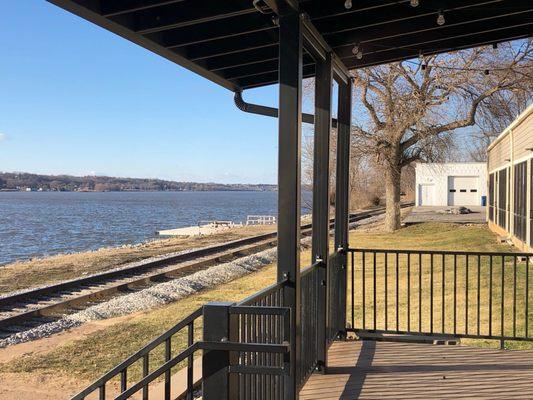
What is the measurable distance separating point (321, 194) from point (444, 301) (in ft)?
15.3

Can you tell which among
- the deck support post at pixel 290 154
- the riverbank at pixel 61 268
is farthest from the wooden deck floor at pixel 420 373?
the riverbank at pixel 61 268

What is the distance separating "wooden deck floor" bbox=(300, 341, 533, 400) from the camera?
4098 mm

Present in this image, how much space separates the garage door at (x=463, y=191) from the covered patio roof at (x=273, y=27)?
156 feet

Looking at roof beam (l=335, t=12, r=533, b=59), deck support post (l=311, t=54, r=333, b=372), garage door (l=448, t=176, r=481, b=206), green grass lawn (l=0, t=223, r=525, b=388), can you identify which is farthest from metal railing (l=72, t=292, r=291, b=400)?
garage door (l=448, t=176, r=481, b=206)

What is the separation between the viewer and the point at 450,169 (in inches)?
1944

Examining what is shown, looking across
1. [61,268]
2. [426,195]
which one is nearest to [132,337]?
[61,268]

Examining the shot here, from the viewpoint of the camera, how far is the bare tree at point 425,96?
23328mm

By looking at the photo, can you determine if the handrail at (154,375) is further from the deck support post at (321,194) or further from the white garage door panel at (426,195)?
the white garage door panel at (426,195)

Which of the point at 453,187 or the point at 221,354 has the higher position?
the point at 453,187

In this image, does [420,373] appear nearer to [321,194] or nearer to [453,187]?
[321,194]

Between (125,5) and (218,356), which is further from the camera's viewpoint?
(125,5)

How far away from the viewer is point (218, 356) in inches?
96.7

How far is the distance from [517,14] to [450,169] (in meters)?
47.1

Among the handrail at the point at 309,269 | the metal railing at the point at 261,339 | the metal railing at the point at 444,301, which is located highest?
the handrail at the point at 309,269
